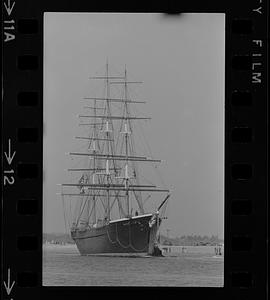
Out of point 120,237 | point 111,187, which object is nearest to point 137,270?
point 120,237

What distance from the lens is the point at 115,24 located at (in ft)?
5.26

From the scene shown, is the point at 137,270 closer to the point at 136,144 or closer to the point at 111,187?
the point at 111,187

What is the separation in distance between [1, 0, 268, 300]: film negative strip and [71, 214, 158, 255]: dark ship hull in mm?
76

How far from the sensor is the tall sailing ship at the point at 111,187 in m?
1.61

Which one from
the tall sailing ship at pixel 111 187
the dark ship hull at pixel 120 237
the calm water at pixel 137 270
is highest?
the tall sailing ship at pixel 111 187

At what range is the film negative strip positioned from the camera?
5.18 ft

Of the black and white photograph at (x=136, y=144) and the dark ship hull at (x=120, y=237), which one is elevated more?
the black and white photograph at (x=136, y=144)

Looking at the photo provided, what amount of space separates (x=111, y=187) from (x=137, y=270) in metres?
0.23
